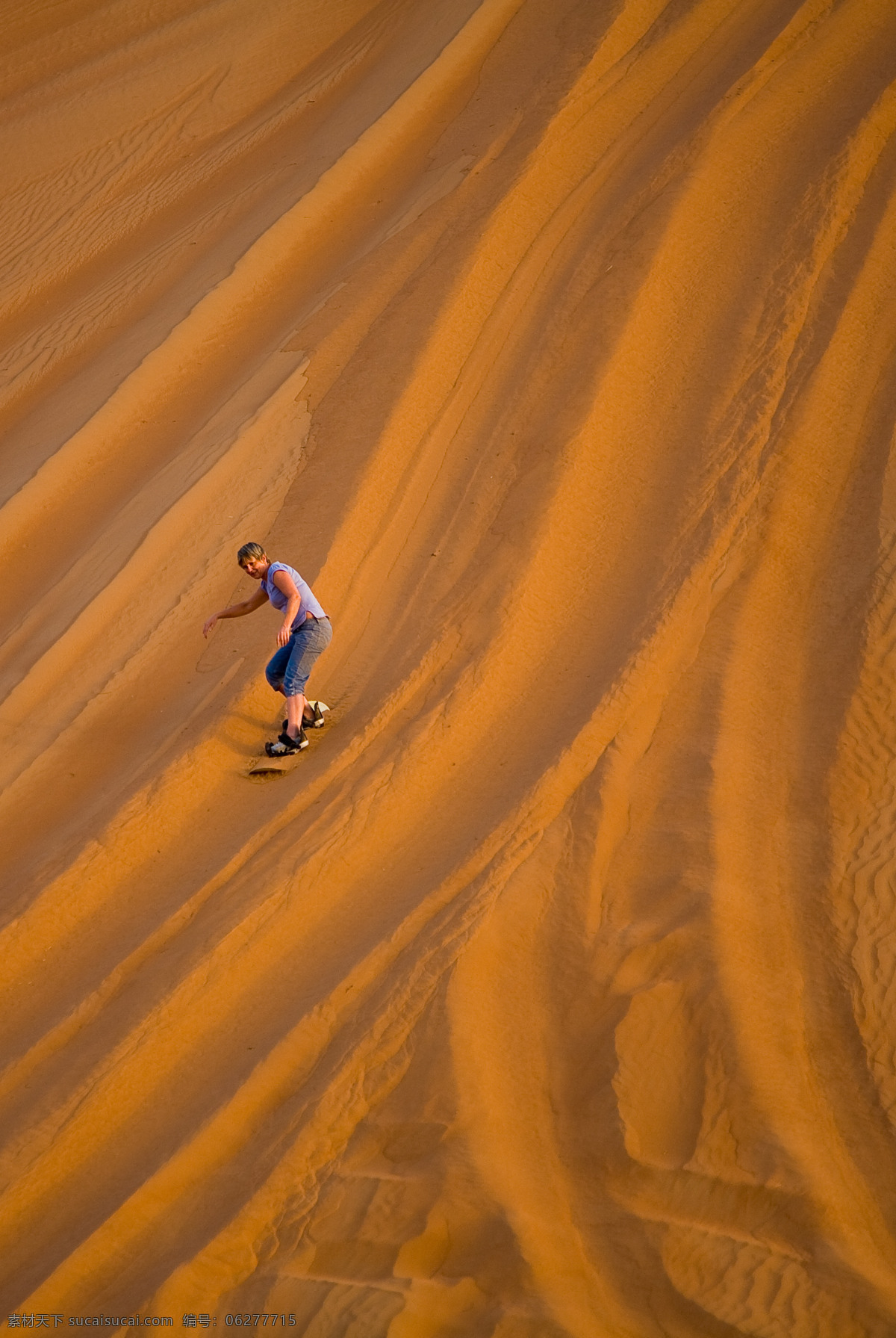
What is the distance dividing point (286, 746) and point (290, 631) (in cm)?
77

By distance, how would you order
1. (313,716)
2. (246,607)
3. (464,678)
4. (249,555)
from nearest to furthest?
(249,555)
(246,607)
(313,716)
(464,678)

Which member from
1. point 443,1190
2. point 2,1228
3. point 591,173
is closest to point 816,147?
point 591,173

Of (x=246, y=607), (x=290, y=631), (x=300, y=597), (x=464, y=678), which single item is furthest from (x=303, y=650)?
(x=464, y=678)

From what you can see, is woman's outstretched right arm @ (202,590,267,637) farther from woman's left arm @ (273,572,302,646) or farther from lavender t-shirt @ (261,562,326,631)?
woman's left arm @ (273,572,302,646)

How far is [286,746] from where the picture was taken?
7.46 meters

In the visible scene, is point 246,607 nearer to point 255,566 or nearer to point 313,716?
point 255,566

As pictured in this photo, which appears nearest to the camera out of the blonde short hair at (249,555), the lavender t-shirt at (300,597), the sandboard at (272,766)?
the blonde short hair at (249,555)

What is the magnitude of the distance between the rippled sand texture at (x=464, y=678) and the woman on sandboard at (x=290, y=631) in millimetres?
267

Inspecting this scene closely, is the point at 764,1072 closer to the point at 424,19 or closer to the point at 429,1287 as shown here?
the point at 429,1287

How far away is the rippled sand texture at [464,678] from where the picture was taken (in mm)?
4961

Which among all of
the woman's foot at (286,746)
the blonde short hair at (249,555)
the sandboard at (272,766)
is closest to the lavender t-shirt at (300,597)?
the blonde short hair at (249,555)

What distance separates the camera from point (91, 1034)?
591 cm

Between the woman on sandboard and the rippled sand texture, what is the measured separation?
267 mm

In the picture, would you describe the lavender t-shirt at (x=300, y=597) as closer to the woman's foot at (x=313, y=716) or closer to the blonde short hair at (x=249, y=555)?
the blonde short hair at (x=249, y=555)
